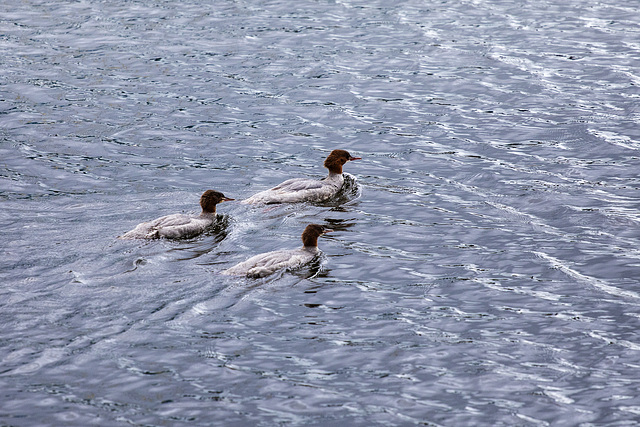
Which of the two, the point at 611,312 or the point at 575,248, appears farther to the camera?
the point at 575,248

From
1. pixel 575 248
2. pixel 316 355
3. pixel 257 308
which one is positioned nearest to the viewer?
pixel 316 355

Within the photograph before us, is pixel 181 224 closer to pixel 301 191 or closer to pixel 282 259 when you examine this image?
pixel 282 259

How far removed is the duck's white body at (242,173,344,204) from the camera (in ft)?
50.5

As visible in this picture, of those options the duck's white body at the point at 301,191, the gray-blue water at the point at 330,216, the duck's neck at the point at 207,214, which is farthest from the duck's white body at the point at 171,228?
the duck's white body at the point at 301,191

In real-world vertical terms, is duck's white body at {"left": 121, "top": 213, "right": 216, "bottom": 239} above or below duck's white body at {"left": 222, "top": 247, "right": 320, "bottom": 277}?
above

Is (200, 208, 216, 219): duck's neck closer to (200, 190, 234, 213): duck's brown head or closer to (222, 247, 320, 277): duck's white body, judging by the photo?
(200, 190, 234, 213): duck's brown head

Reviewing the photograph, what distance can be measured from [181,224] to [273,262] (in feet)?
6.95

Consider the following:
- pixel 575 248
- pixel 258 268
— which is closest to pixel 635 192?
pixel 575 248

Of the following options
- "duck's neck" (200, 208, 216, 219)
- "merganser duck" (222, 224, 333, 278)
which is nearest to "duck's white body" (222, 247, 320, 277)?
"merganser duck" (222, 224, 333, 278)

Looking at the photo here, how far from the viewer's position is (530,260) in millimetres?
13180

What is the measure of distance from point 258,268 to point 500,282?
3576 millimetres

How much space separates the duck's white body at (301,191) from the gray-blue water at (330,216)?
35 centimetres

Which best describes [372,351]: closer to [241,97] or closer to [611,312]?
[611,312]

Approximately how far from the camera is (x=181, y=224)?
1394 centimetres
